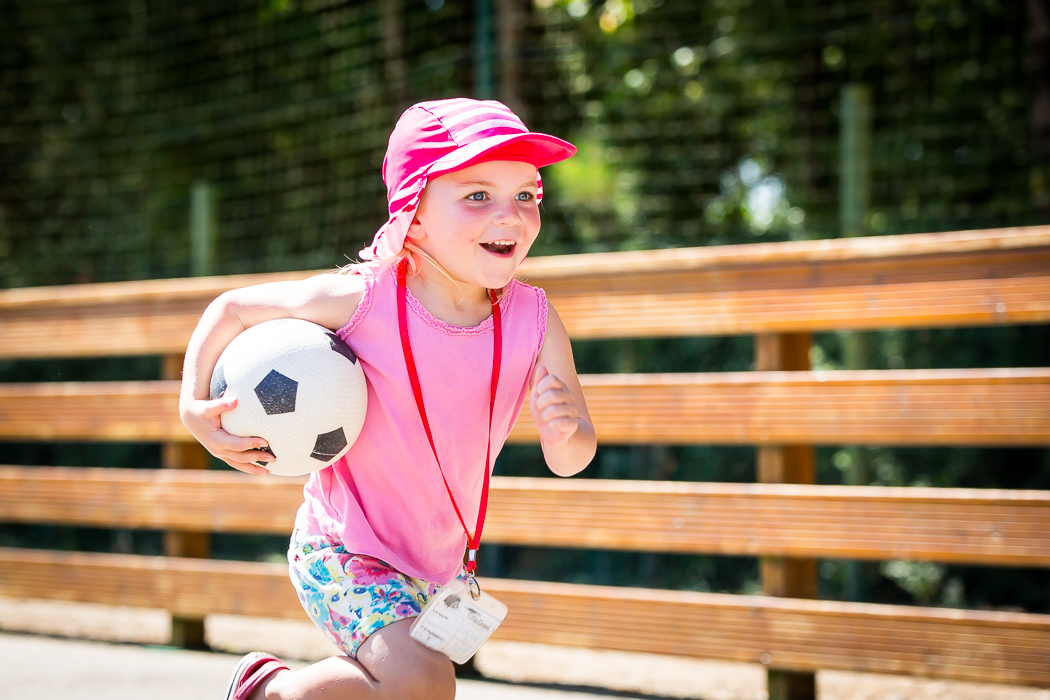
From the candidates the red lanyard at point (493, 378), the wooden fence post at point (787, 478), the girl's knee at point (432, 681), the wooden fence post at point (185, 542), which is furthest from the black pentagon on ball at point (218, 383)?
the wooden fence post at point (185, 542)

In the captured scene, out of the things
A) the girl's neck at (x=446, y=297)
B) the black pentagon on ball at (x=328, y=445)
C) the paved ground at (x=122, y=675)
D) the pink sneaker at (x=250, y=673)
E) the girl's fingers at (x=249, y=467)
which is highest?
the girl's neck at (x=446, y=297)

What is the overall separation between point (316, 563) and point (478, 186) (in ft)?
2.94

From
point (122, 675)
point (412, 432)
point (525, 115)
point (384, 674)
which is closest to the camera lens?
point (384, 674)

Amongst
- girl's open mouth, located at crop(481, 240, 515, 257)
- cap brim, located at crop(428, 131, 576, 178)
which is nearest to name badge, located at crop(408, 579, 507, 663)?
girl's open mouth, located at crop(481, 240, 515, 257)

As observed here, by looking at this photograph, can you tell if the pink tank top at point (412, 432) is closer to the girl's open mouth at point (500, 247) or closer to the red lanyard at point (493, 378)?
the red lanyard at point (493, 378)

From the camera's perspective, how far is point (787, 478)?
11.1ft

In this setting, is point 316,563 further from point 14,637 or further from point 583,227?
point 583,227

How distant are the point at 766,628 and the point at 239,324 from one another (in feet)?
6.40

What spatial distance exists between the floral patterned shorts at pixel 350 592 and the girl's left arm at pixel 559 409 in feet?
1.19

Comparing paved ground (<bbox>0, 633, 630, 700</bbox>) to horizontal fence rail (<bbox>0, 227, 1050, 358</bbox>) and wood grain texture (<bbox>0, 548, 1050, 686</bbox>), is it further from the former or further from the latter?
horizontal fence rail (<bbox>0, 227, 1050, 358</bbox>)

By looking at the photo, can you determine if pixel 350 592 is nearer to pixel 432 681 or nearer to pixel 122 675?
pixel 432 681

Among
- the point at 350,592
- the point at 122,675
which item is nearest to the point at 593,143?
the point at 122,675

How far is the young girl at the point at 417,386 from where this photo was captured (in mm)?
2166

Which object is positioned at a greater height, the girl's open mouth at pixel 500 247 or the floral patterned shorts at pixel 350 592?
the girl's open mouth at pixel 500 247
